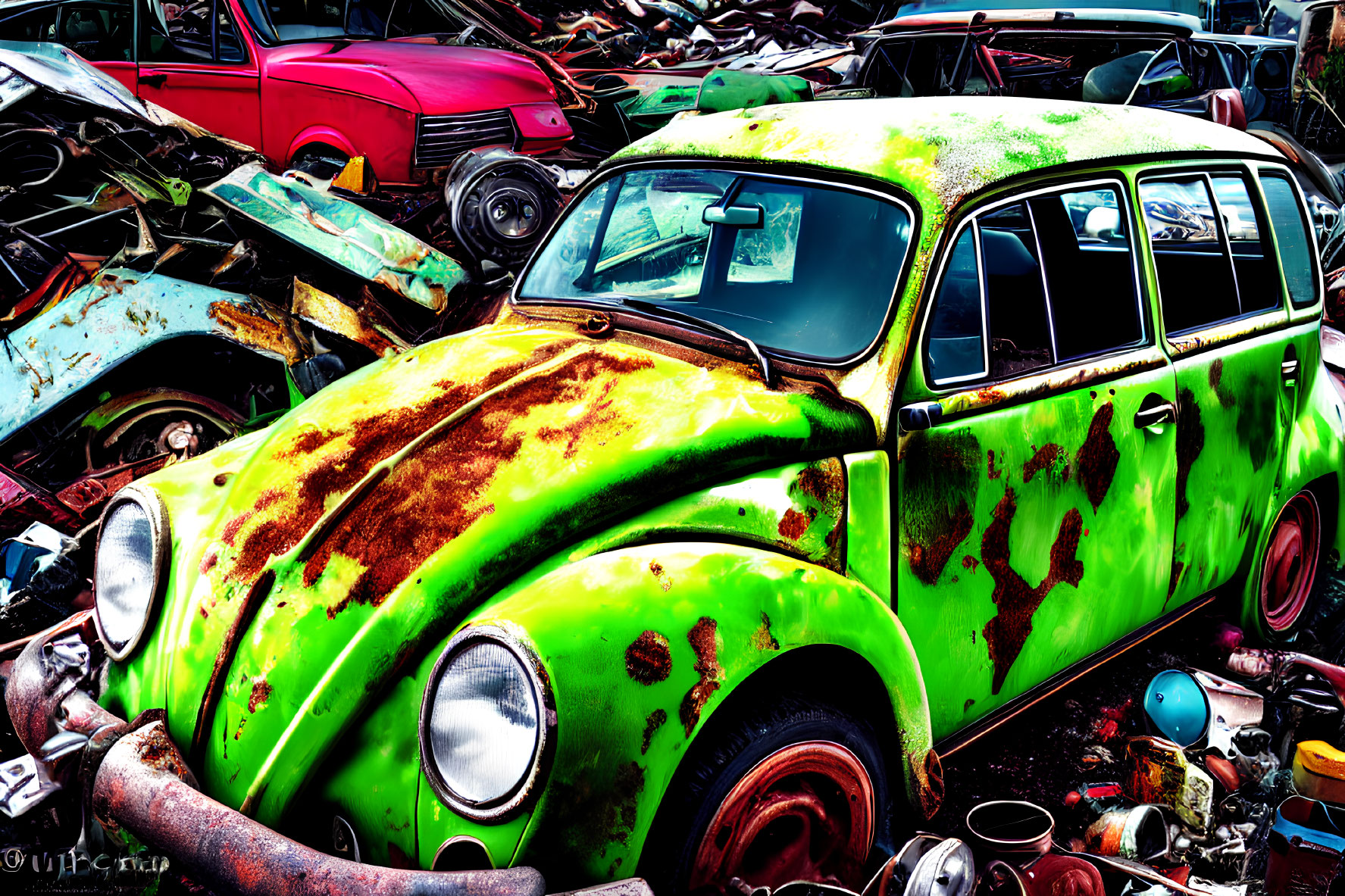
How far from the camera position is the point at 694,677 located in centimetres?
191

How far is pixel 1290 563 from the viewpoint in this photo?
12.9 feet

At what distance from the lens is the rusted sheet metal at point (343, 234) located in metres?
5.07

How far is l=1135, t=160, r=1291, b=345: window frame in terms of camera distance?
119 inches

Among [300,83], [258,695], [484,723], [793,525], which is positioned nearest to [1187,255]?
[793,525]

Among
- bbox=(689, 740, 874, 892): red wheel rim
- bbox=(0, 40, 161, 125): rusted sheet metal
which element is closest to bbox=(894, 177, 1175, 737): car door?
bbox=(689, 740, 874, 892): red wheel rim

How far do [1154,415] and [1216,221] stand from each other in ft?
2.81

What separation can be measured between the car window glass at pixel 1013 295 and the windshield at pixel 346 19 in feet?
20.6

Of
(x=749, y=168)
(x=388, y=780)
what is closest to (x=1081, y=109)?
(x=749, y=168)

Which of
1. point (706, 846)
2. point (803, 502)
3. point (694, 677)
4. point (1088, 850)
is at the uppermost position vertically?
point (803, 502)

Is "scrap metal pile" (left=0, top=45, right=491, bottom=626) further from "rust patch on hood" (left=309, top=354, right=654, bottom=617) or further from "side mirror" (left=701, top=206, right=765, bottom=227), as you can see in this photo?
"rust patch on hood" (left=309, top=354, right=654, bottom=617)

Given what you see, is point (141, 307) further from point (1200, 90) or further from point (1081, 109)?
point (1200, 90)

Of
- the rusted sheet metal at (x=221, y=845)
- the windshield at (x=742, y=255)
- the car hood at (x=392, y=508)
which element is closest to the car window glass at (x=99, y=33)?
the windshield at (x=742, y=255)

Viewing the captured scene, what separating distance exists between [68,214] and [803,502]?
468cm

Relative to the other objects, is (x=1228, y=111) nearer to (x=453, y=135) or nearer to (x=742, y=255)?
(x=742, y=255)
